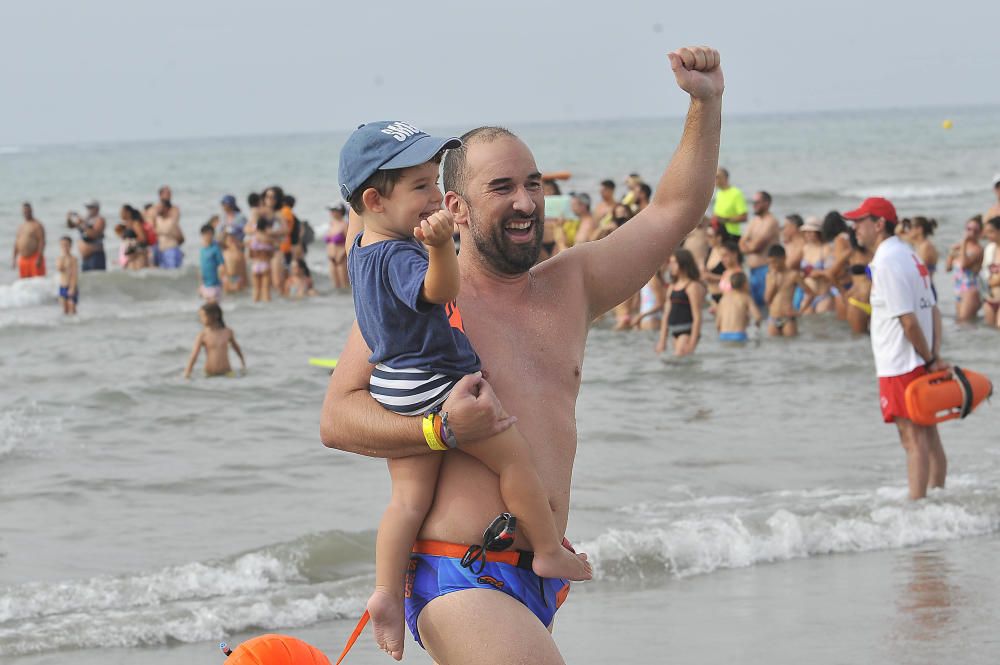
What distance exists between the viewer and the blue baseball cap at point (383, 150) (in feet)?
8.93

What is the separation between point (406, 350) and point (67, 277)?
64.7ft

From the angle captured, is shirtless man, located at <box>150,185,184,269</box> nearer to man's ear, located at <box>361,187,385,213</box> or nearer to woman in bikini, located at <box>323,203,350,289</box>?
woman in bikini, located at <box>323,203,350,289</box>

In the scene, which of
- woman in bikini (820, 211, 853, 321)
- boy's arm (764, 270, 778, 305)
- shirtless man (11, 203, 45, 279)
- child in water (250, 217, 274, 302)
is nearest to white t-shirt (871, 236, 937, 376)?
woman in bikini (820, 211, 853, 321)

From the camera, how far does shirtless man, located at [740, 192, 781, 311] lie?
1633 centimetres

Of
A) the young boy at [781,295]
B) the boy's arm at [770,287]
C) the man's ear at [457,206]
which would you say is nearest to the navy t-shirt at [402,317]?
the man's ear at [457,206]

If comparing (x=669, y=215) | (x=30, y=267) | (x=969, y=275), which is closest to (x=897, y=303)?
(x=669, y=215)

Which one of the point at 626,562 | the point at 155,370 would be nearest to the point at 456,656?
the point at 626,562

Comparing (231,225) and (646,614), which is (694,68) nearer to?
(646,614)

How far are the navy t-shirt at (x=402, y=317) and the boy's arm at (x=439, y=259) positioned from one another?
0.06 meters

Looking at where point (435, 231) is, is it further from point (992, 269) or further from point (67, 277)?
point (67, 277)

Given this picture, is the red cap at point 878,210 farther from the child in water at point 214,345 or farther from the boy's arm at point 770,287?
the child in water at point 214,345

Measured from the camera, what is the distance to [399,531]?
2.79 meters

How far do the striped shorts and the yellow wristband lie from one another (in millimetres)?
26

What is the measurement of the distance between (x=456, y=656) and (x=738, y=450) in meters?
7.54
